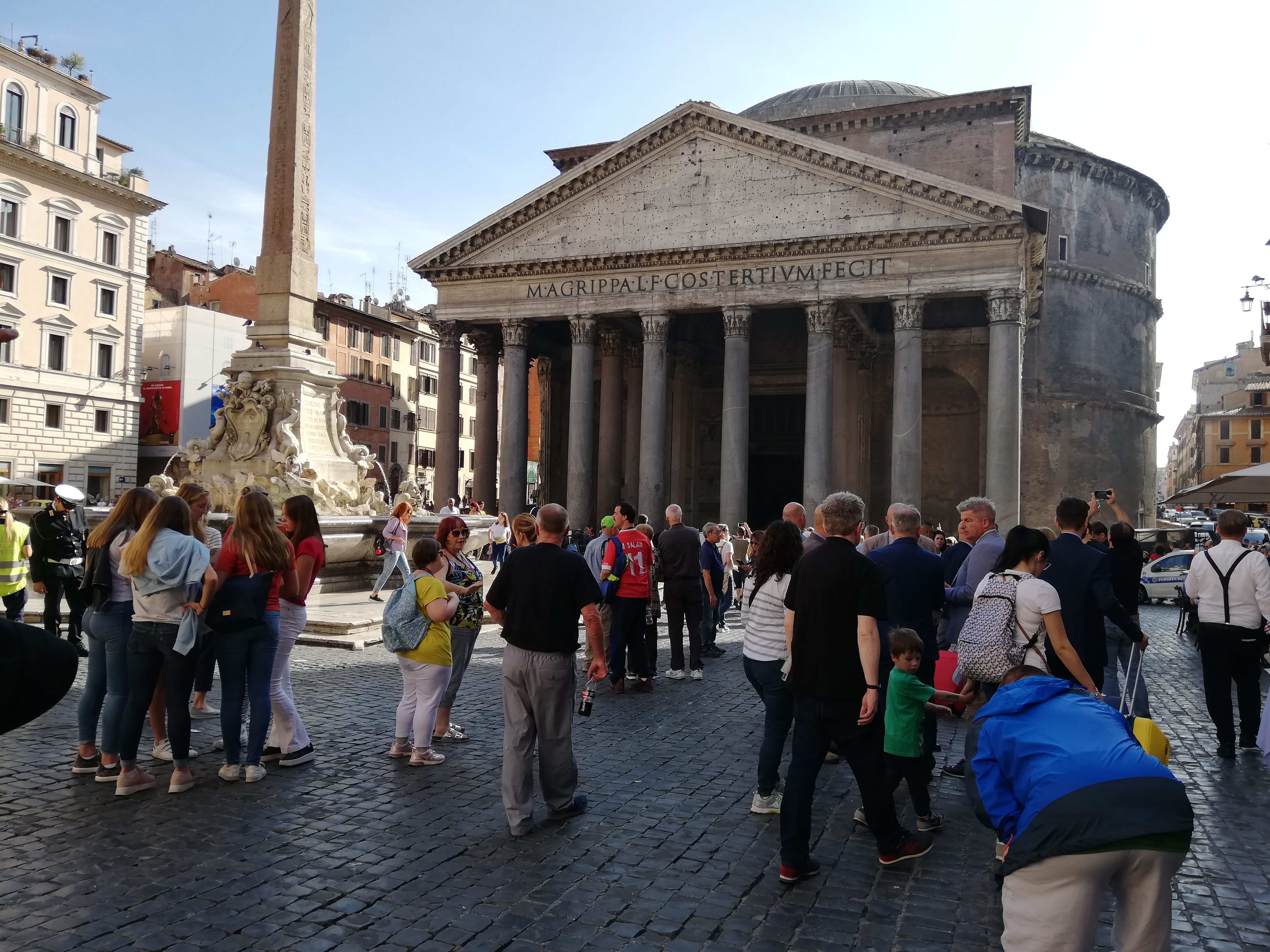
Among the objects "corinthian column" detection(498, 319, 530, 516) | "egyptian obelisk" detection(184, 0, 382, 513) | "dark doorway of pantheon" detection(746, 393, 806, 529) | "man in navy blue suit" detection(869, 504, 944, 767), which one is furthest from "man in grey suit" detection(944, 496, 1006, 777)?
"dark doorway of pantheon" detection(746, 393, 806, 529)

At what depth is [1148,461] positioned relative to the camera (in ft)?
126

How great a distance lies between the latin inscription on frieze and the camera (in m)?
24.4

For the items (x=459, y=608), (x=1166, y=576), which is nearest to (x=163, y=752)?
(x=459, y=608)

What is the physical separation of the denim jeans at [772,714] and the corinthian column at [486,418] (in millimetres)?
23602

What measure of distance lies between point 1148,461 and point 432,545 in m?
39.5

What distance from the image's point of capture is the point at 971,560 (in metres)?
5.95

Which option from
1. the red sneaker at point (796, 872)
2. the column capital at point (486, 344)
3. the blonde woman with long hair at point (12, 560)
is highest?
the column capital at point (486, 344)

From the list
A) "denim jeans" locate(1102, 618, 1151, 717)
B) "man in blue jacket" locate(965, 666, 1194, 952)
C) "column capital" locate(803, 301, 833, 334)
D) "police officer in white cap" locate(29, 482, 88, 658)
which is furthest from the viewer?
"column capital" locate(803, 301, 833, 334)

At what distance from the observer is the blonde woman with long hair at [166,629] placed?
15.9 feet

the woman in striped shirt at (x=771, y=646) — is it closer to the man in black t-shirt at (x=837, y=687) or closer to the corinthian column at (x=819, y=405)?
the man in black t-shirt at (x=837, y=687)

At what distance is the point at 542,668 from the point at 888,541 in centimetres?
422

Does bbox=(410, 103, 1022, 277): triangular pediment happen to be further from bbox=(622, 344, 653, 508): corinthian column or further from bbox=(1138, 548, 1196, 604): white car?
bbox=(1138, 548, 1196, 604): white car

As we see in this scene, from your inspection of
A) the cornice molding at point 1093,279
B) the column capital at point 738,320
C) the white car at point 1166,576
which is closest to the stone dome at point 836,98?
the cornice molding at point 1093,279

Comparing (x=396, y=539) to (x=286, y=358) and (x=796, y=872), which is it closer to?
(x=286, y=358)
